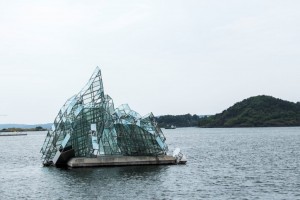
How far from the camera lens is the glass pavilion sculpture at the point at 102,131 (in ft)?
307

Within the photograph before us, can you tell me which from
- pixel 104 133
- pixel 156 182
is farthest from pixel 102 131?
pixel 156 182

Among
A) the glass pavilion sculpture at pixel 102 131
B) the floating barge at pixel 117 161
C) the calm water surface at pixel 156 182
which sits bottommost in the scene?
the calm water surface at pixel 156 182

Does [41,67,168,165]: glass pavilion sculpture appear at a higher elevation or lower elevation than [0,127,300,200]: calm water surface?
higher

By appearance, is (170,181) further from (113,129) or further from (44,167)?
(44,167)

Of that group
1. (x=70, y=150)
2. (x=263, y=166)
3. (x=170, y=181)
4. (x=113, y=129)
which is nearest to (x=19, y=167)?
(x=70, y=150)

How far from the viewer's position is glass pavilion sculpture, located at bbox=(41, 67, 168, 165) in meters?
93.4

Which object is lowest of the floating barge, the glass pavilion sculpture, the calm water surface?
the calm water surface

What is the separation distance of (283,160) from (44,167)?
49.8 metres

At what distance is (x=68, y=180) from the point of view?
248 ft

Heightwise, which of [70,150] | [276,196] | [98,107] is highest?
[98,107]

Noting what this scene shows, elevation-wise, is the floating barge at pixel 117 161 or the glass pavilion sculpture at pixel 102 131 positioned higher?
the glass pavilion sculpture at pixel 102 131

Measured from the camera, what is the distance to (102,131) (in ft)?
304

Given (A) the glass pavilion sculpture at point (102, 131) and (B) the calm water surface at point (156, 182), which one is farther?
(A) the glass pavilion sculpture at point (102, 131)

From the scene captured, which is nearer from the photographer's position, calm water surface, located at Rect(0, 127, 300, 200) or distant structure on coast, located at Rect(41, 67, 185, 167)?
calm water surface, located at Rect(0, 127, 300, 200)
